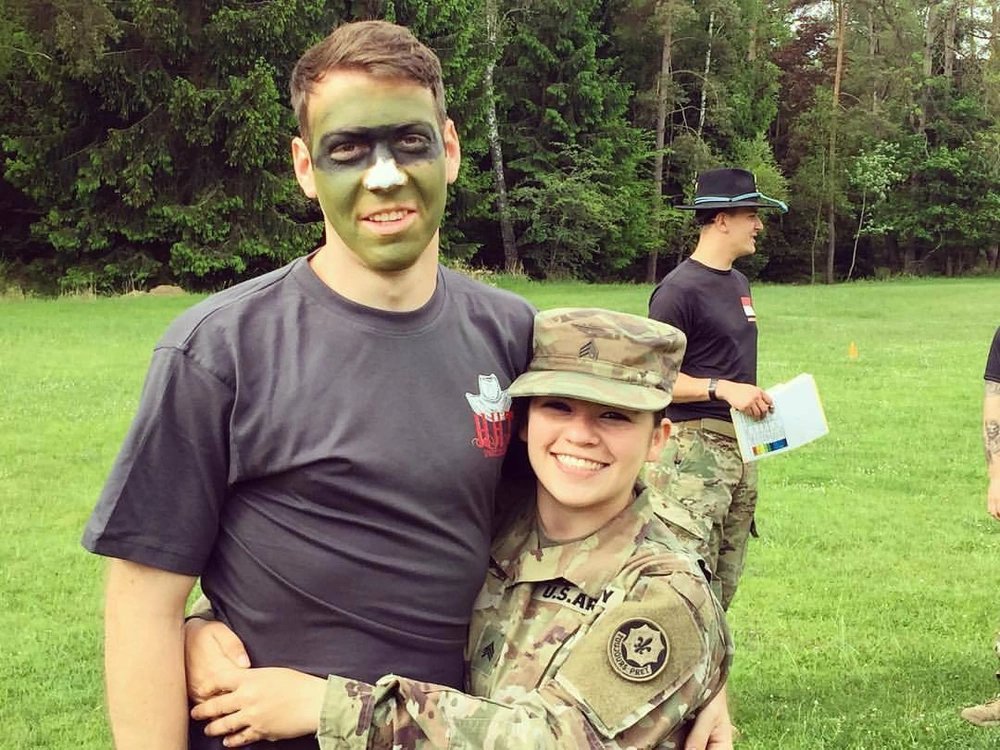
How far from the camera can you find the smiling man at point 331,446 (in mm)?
1688

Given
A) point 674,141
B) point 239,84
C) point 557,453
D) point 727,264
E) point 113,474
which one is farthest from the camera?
point 674,141

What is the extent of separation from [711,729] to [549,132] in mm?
40578

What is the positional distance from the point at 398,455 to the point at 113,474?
1.49 feet

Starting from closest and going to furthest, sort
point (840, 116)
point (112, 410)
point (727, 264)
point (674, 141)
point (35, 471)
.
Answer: point (727, 264) < point (35, 471) < point (112, 410) < point (674, 141) < point (840, 116)

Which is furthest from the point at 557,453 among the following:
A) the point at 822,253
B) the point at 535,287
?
the point at 822,253

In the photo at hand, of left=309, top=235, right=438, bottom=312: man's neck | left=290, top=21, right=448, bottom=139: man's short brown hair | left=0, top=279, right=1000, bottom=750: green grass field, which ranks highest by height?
left=290, top=21, right=448, bottom=139: man's short brown hair

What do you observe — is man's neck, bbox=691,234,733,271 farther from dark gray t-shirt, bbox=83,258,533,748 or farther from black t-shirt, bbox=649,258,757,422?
dark gray t-shirt, bbox=83,258,533,748

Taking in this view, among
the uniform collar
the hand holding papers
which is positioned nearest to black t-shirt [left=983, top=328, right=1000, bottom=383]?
the hand holding papers

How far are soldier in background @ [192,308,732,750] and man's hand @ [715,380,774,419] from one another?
280cm

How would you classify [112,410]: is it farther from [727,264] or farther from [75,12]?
[75,12]

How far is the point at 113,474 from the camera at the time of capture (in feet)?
5.51

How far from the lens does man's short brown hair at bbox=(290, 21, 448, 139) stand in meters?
1.88

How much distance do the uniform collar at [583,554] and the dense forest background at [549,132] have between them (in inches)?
1099

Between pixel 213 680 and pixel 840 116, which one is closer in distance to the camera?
pixel 213 680
